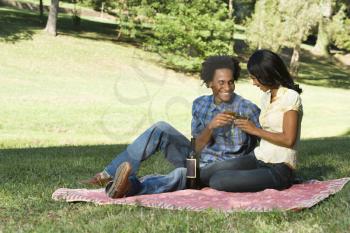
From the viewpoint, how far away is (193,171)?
6879mm

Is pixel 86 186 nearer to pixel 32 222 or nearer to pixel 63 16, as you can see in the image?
pixel 32 222

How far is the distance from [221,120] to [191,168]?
66cm

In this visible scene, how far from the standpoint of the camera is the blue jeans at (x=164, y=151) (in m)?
6.81

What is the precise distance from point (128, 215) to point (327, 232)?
177 cm

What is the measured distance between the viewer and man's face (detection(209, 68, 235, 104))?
275 inches

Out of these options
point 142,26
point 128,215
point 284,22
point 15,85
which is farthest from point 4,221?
point 142,26

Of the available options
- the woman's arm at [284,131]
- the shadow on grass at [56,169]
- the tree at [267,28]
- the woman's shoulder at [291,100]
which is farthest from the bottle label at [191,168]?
the tree at [267,28]

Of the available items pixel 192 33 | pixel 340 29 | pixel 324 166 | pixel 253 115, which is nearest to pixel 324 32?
pixel 340 29

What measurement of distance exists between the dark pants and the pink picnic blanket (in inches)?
3.8

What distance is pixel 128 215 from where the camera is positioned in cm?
553

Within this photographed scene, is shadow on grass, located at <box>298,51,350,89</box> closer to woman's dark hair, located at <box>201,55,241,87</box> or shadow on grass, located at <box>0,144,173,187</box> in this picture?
shadow on grass, located at <box>0,144,173,187</box>

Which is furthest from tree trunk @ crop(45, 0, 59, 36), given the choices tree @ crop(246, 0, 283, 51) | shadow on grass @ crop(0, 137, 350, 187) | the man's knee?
the man's knee

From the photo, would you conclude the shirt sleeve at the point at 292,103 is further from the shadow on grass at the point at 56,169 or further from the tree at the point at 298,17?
the tree at the point at 298,17

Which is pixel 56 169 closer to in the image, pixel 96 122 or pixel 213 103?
pixel 213 103
